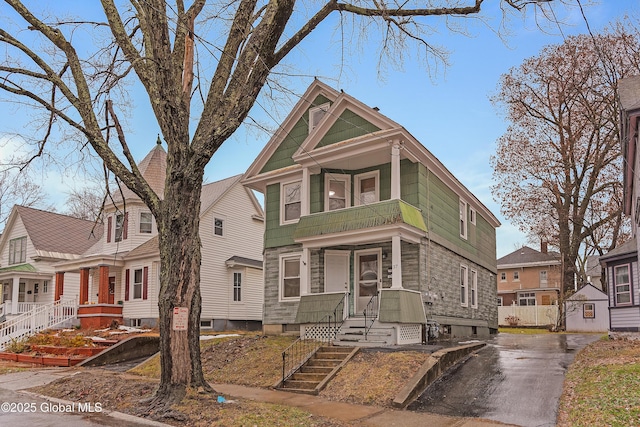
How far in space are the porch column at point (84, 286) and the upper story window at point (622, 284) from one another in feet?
78.5

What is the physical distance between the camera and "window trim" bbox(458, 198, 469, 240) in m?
20.6

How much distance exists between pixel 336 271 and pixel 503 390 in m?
7.79

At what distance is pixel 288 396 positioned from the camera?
10.3 metres

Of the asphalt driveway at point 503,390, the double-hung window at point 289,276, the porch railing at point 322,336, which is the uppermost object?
the double-hung window at point 289,276

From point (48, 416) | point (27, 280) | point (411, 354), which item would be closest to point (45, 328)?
point (27, 280)

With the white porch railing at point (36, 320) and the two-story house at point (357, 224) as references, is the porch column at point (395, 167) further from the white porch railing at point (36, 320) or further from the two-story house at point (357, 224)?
the white porch railing at point (36, 320)

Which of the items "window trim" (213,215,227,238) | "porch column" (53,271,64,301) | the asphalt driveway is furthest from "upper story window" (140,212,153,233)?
the asphalt driveway

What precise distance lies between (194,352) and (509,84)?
3009 centimetres

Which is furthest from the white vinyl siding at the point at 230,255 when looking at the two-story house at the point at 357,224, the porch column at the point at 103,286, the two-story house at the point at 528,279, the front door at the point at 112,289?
the two-story house at the point at 528,279

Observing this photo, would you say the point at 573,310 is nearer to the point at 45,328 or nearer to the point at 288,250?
the point at 288,250

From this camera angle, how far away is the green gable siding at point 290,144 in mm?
18625

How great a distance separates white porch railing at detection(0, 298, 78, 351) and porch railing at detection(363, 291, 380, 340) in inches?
559

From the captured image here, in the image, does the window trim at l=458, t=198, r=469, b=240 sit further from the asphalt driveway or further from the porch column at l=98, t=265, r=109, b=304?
the porch column at l=98, t=265, r=109, b=304

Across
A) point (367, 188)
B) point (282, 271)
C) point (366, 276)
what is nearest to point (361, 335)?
point (366, 276)
